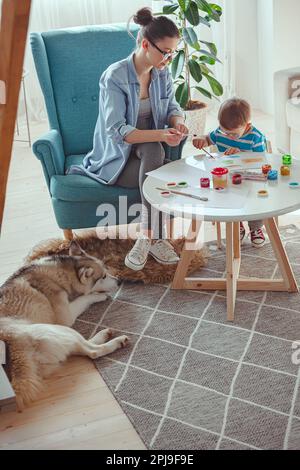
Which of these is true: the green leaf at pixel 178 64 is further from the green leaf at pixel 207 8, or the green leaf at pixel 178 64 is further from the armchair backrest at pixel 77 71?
the armchair backrest at pixel 77 71

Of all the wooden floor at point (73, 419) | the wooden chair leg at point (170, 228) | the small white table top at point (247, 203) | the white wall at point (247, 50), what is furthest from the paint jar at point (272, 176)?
the white wall at point (247, 50)

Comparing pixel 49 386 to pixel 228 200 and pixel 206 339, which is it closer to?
pixel 206 339

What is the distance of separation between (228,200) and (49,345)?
81 cm

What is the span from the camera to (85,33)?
3461 mm

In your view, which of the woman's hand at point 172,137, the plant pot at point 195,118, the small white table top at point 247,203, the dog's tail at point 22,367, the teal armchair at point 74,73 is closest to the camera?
the dog's tail at point 22,367

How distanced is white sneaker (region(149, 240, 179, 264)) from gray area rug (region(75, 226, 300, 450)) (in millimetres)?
156

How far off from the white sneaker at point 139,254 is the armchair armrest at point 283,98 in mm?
1247

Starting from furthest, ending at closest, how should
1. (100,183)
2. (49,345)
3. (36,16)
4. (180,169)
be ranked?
(36,16) < (100,183) < (180,169) < (49,345)

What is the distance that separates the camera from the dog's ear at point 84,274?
2820 millimetres

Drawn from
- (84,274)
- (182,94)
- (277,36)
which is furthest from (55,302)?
(277,36)

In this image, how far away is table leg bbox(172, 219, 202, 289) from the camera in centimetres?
284

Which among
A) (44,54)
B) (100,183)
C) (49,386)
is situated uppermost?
(44,54)
